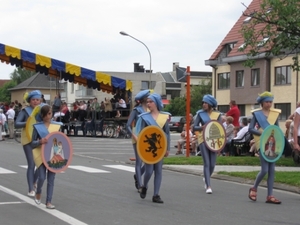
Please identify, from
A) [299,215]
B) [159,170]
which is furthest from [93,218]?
[299,215]

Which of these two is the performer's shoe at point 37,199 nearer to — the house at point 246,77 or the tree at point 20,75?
the house at point 246,77

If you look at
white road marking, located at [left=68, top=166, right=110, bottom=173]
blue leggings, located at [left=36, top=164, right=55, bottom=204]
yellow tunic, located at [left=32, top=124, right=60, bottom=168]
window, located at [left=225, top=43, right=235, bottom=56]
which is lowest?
white road marking, located at [left=68, top=166, right=110, bottom=173]

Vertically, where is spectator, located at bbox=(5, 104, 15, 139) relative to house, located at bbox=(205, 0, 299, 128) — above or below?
below

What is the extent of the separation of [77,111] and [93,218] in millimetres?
29182

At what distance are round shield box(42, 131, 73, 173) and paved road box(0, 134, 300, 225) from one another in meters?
0.63

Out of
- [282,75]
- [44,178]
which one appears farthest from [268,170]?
[282,75]

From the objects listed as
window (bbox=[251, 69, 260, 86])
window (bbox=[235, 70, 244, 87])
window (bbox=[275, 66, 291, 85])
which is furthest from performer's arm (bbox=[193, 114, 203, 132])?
window (bbox=[235, 70, 244, 87])

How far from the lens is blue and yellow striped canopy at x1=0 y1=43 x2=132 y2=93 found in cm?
3491

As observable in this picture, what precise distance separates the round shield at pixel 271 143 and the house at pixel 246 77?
131 feet

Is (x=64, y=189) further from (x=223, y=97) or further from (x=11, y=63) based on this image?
(x=223, y=97)

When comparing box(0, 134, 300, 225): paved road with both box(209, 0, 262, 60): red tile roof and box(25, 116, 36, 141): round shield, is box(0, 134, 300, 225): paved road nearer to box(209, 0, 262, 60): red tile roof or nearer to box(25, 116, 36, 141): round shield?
box(25, 116, 36, 141): round shield

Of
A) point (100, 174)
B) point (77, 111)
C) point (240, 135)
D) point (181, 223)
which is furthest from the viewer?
point (77, 111)

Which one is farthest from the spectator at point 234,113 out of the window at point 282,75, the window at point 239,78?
the window at point 239,78

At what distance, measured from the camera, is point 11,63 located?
35906 millimetres
